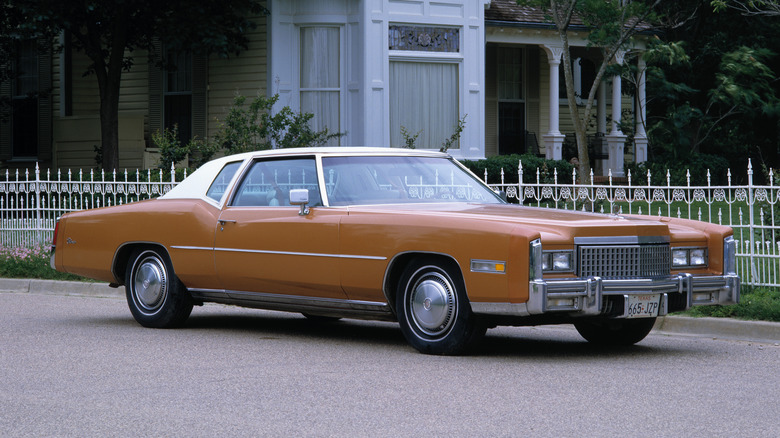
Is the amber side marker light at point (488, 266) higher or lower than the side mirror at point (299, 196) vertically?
lower

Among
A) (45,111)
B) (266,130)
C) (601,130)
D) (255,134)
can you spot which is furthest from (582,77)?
(45,111)

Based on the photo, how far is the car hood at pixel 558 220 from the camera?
8008mm

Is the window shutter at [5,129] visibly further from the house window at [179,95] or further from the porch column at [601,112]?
the porch column at [601,112]

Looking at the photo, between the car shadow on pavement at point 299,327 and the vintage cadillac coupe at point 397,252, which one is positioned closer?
the vintage cadillac coupe at point 397,252

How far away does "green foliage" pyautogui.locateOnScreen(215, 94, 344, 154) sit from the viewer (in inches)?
774

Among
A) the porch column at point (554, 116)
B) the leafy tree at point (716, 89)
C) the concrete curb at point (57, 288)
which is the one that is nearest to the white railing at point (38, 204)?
the concrete curb at point (57, 288)

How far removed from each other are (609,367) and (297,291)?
Answer: 8.64ft

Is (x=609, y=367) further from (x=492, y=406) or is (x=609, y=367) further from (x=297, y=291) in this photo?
(x=297, y=291)

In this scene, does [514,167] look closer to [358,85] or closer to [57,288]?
[358,85]

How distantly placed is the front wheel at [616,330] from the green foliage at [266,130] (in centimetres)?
1093

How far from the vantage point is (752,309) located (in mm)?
10039

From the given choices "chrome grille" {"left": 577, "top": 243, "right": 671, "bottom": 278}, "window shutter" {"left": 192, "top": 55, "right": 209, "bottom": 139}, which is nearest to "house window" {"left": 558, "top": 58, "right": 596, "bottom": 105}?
"window shutter" {"left": 192, "top": 55, "right": 209, "bottom": 139}

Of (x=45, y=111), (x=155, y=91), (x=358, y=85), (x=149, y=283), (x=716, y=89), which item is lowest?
(x=149, y=283)

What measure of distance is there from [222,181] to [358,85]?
486 inches
